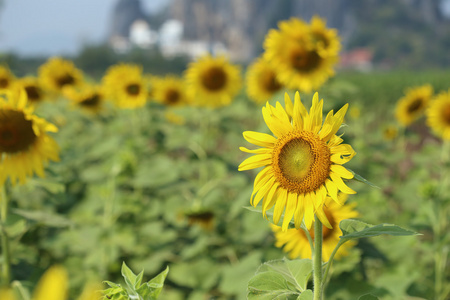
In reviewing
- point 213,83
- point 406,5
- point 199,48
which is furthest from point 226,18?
point 213,83

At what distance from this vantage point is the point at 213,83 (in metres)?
3.67

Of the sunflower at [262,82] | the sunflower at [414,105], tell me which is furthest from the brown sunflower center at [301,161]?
the sunflower at [414,105]

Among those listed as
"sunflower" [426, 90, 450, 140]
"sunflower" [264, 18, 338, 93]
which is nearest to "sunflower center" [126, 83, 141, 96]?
"sunflower" [264, 18, 338, 93]

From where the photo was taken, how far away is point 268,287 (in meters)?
0.93

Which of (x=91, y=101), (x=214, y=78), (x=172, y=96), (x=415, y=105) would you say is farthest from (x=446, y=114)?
(x=91, y=101)

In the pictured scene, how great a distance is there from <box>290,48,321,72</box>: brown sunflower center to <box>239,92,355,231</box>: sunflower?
1887mm

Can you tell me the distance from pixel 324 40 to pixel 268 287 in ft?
7.24

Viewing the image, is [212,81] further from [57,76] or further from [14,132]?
[14,132]

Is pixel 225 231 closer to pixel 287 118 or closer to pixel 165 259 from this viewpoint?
pixel 165 259

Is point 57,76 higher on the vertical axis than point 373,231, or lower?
lower

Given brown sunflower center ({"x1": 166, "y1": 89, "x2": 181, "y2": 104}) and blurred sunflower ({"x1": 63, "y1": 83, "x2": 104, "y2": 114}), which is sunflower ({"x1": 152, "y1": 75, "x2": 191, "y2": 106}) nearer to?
brown sunflower center ({"x1": 166, "y1": 89, "x2": 181, "y2": 104})

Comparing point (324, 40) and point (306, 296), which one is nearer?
point (306, 296)

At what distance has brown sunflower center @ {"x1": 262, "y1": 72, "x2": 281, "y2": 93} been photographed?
358 cm

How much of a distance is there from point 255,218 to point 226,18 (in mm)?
112733
